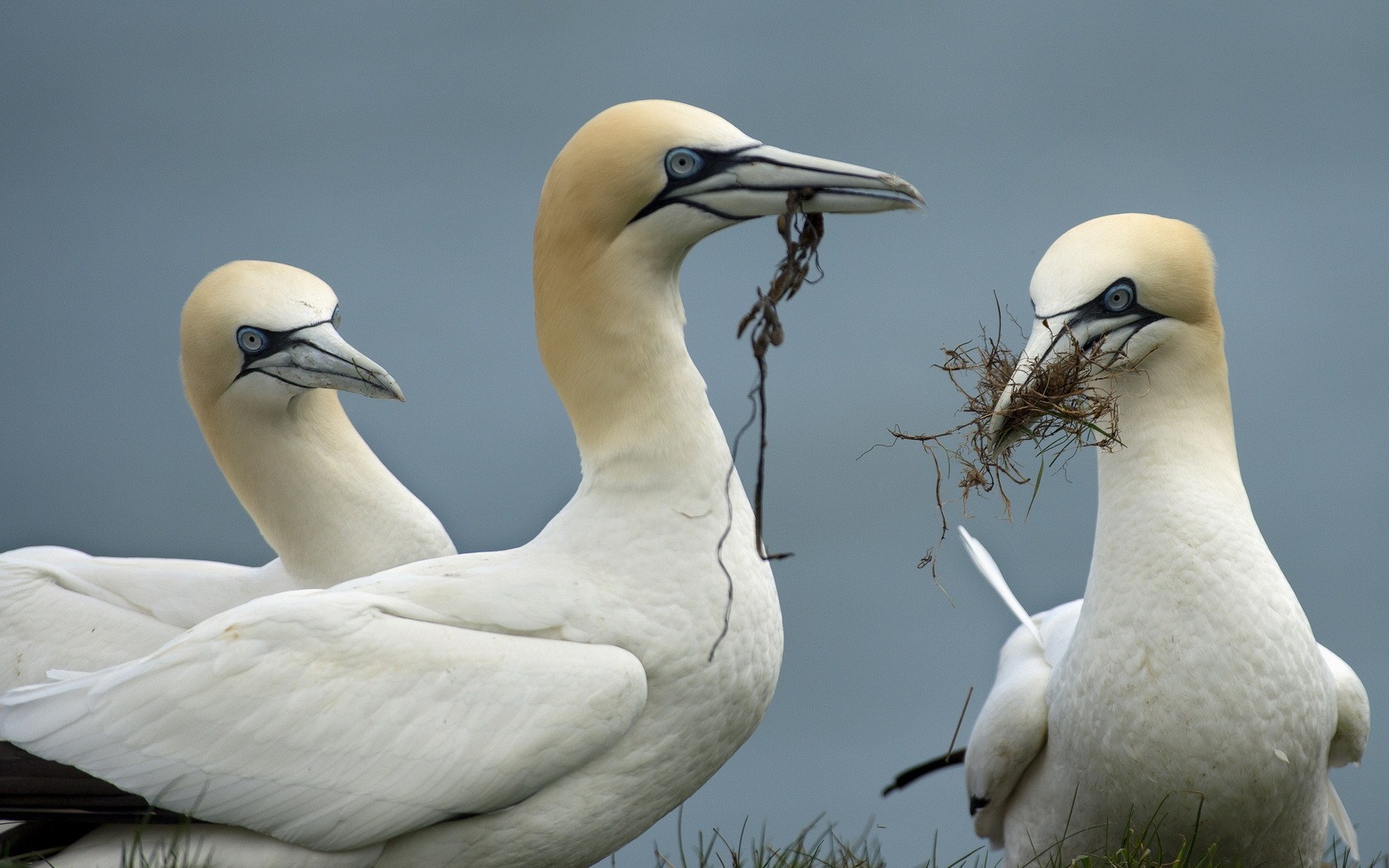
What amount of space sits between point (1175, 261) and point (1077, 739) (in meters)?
1.42

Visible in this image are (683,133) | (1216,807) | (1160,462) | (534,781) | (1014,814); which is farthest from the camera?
(1014,814)

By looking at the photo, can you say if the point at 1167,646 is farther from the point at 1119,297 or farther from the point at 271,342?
the point at 271,342

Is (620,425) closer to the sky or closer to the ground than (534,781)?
closer to the sky

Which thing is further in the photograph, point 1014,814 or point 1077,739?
point 1014,814

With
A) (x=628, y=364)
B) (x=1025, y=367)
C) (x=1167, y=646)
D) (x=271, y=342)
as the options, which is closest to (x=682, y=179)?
(x=628, y=364)

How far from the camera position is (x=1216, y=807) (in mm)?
4355

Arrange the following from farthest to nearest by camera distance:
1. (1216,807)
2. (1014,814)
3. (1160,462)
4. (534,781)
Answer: (1014,814) → (1160,462) → (1216,807) → (534,781)

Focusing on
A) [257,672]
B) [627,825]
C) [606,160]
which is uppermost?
[606,160]

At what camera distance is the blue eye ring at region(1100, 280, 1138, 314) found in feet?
15.0

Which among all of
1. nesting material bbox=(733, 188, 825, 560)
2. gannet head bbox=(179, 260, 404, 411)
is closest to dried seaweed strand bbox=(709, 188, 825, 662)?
nesting material bbox=(733, 188, 825, 560)

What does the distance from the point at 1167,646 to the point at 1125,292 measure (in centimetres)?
102

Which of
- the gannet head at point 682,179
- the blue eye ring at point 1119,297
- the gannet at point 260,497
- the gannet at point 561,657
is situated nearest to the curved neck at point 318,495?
the gannet at point 260,497

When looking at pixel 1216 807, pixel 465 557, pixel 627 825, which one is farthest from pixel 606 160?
pixel 1216 807

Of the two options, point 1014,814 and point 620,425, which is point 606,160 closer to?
point 620,425
